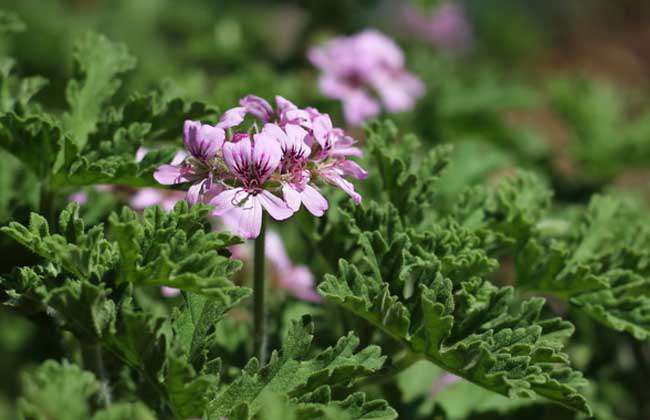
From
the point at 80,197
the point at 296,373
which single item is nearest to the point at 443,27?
the point at 80,197

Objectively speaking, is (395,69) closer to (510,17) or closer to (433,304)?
(433,304)

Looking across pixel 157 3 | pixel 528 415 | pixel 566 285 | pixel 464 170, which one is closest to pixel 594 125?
pixel 464 170

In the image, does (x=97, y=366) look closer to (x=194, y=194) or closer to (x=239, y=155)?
(x=194, y=194)

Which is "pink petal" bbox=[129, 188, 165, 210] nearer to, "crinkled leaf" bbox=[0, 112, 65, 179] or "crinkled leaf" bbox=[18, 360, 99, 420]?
"crinkled leaf" bbox=[0, 112, 65, 179]

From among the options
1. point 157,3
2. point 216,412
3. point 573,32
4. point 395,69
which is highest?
point 573,32

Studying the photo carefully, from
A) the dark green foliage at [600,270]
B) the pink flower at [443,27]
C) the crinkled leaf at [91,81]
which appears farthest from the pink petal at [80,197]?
the pink flower at [443,27]

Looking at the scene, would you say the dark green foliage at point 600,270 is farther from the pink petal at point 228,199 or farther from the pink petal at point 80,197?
the pink petal at point 80,197

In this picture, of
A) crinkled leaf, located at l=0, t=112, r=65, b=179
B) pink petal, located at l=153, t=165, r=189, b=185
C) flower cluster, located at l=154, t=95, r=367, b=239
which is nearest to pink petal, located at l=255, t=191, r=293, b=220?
flower cluster, located at l=154, t=95, r=367, b=239
